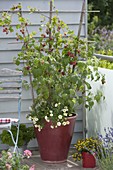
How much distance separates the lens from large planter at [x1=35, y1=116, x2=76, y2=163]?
233 inches

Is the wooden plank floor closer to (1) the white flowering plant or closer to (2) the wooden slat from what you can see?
(1) the white flowering plant

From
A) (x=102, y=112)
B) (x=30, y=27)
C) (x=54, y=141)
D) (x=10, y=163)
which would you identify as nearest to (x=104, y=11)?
(x=30, y=27)

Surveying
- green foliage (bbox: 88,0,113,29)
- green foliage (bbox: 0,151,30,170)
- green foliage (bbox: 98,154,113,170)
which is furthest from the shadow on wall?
green foliage (bbox: 88,0,113,29)

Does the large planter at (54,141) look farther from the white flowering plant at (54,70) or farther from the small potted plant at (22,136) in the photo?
the small potted plant at (22,136)

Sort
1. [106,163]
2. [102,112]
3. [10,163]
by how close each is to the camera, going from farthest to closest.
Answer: [102,112] < [106,163] < [10,163]

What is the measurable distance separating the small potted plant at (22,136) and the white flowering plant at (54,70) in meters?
0.31

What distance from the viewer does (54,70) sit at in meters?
5.93

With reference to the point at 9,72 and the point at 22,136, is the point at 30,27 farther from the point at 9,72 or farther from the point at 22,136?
the point at 22,136

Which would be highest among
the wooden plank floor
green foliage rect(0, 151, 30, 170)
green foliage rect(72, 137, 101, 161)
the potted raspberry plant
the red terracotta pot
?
the potted raspberry plant

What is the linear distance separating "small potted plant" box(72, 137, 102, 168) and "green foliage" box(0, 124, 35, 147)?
2.00 ft

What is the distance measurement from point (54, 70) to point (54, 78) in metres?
0.08

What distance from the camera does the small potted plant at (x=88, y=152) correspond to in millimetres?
5812

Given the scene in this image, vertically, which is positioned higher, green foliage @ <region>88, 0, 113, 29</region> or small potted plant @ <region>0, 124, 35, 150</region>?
green foliage @ <region>88, 0, 113, 29</region>

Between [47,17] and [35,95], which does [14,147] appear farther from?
[47,17]
